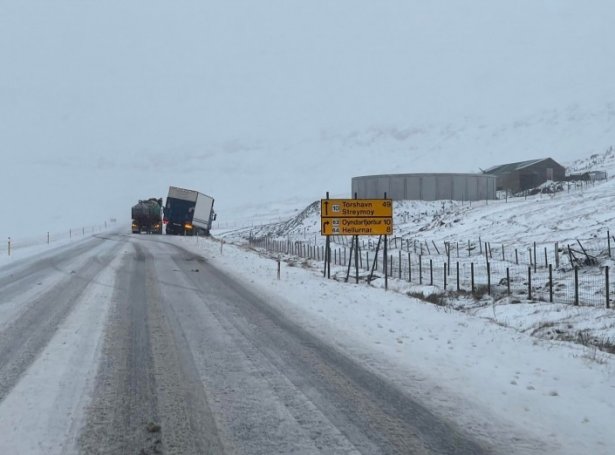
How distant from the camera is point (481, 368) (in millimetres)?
7707

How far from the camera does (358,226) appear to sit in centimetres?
1989

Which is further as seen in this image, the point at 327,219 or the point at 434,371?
the point at 327,219

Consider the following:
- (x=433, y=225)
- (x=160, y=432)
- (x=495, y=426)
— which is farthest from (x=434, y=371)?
(x=433, y=225)

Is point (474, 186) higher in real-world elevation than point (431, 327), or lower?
higher

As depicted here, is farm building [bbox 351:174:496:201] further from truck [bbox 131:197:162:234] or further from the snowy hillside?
truck [bbox 131:197:162:234]

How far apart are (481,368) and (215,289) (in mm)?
9517

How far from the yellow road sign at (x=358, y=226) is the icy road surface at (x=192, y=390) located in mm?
8192

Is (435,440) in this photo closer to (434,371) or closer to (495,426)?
(495,426)

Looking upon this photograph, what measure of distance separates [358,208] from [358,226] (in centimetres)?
61

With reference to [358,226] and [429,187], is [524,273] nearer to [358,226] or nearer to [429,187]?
[358,226]

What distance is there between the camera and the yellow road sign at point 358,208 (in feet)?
64.8

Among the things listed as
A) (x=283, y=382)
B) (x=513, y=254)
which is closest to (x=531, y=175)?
(x=513, y=254)

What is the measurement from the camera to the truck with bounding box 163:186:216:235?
5334 centimetres

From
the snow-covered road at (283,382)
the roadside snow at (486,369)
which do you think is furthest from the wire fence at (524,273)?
the snow-covered road at (283,382)
